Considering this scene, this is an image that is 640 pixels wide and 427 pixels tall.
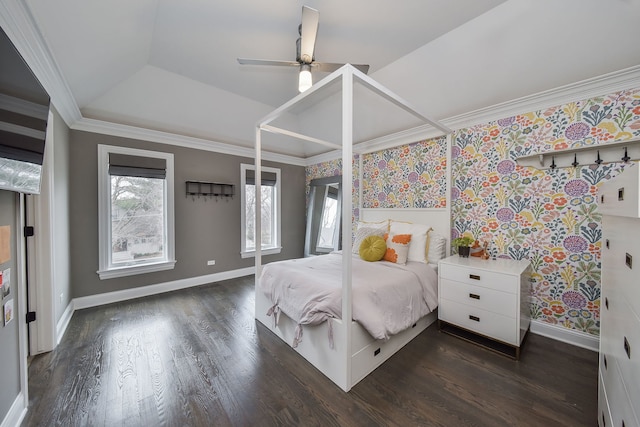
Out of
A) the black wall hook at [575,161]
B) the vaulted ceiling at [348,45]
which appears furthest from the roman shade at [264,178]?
the black wall hook at [575,161]

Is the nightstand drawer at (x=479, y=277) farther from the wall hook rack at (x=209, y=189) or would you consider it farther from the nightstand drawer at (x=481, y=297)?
the wall hook rack at (x=209, y=189)

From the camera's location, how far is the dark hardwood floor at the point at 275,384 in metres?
1.45

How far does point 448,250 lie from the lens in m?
2.91

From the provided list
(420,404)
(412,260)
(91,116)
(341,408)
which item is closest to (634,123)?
(412,260)

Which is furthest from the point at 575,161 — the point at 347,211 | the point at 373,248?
the point at 347,211

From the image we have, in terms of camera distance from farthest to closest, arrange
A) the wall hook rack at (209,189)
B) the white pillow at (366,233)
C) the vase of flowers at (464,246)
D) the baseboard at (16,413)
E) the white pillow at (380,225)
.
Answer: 1. the wall hook rack at (209,189)
2. the white pillow at (380,225)
3. the white pillow at (366,233)
4. the vase of flowers at (464,246)
5. the baseboard at (16,413)

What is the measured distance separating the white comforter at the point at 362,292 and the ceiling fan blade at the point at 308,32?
1.89 meters

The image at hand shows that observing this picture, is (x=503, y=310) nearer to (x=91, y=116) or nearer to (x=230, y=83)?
(x=230, y=83)

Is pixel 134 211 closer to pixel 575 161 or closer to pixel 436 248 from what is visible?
pixel 436 248

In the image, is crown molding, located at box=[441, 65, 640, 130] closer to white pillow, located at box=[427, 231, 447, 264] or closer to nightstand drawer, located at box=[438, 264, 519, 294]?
white pillow, located at box=[427, 231, 447, 264]

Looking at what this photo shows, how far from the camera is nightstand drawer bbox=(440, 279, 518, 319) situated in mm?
1991

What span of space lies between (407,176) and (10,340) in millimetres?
3877

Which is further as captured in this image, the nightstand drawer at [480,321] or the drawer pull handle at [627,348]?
the nightstand drawer at [480,321]

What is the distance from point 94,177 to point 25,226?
1.29 meters
